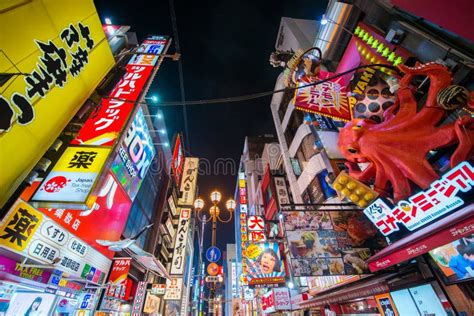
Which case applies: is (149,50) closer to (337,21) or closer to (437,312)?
(337,21)

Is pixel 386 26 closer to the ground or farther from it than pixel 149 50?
closer to the ground

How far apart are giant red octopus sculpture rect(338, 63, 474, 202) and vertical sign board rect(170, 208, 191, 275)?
1927cm

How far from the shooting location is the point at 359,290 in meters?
8.59

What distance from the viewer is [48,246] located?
23.1 ft

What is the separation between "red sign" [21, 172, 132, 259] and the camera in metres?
8.36

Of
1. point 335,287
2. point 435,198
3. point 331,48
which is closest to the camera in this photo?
point 435,198

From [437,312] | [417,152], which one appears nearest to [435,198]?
[417,152]

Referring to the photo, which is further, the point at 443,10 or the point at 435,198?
the point at 443,10

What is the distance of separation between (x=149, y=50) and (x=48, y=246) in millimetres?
10229

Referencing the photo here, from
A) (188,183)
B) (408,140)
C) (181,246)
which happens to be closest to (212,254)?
(181,246)

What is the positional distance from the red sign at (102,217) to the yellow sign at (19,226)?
68cm

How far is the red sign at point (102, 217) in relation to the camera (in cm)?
836

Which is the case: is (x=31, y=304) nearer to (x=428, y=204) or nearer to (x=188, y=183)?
(x=428, y=204)

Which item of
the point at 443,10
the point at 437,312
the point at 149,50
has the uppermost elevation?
the point at 149,50
